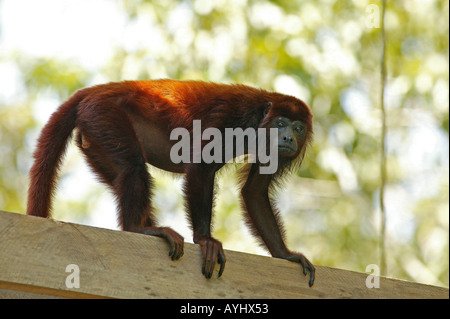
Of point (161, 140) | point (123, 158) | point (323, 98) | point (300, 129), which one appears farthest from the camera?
point (323, 98)

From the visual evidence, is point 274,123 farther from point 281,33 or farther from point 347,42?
point 347,42

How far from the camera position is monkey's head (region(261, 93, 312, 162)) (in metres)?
4.04

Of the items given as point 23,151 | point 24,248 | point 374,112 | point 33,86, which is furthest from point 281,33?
point 24,248

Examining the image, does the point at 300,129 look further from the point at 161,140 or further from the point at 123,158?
the point at 123,158

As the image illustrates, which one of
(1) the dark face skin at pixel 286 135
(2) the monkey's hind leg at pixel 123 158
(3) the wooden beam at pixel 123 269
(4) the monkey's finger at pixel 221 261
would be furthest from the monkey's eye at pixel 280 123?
(4) the monkey's finger at pixel 221 261

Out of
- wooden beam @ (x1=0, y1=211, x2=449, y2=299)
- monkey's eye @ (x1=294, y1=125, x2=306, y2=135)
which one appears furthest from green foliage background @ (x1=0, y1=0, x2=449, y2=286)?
wooden beam @ (x1=0, y1=211, x2=449, y2=299)

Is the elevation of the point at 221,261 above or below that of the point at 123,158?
below

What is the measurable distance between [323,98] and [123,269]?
6481mm

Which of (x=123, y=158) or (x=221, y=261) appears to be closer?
(x=221, y=261)

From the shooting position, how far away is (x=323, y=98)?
8617mm

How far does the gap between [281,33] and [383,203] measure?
457 cm

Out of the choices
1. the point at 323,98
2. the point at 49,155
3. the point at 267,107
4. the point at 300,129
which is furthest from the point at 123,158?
the point at 323,98

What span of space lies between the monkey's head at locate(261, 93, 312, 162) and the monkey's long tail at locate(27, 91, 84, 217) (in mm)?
1205

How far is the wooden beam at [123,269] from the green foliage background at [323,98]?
396 centimetres
